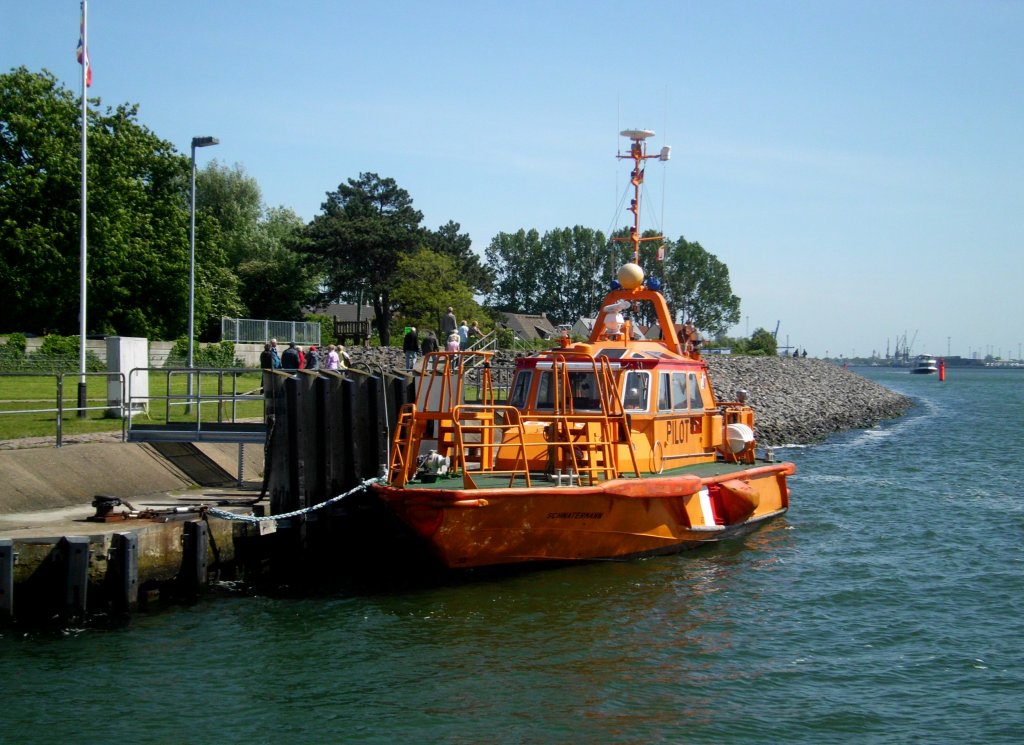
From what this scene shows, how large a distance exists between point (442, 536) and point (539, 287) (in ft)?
299

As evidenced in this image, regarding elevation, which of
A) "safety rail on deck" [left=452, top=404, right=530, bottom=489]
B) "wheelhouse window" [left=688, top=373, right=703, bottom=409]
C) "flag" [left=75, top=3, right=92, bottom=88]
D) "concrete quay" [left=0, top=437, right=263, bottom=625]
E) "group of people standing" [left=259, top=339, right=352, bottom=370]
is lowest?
"concrete quay" [left=0, top=437, right=263, bottom=625]

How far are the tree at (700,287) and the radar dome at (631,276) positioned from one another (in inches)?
3377

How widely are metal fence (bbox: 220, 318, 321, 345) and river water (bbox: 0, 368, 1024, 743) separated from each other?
3055 centimetres

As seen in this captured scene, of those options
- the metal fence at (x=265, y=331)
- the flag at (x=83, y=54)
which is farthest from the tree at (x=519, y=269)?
the flag at (x=83, y=54)

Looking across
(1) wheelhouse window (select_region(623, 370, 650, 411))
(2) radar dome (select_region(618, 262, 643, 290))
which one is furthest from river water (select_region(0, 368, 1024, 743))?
(2) radar dome (select_region(618, 262, 643, 290))

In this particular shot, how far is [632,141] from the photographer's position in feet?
59.9

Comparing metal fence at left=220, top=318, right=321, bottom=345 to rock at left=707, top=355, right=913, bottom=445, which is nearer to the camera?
rock at left=707, top=355, right=913, bottom=445

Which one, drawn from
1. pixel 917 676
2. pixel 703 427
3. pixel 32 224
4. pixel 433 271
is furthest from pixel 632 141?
pixel 433 271

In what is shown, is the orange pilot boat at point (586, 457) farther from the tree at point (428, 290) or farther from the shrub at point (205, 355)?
the tree at point (428, 290)

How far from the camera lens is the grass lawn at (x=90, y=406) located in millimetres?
17438

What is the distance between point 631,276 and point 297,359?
875 cm

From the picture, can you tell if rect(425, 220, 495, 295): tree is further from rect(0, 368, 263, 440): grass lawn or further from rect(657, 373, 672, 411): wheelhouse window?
rect(657, 373, 672, 411): wheelhouse window

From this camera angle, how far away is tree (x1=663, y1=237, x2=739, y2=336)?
10419cm

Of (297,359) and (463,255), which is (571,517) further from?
(463,255)
